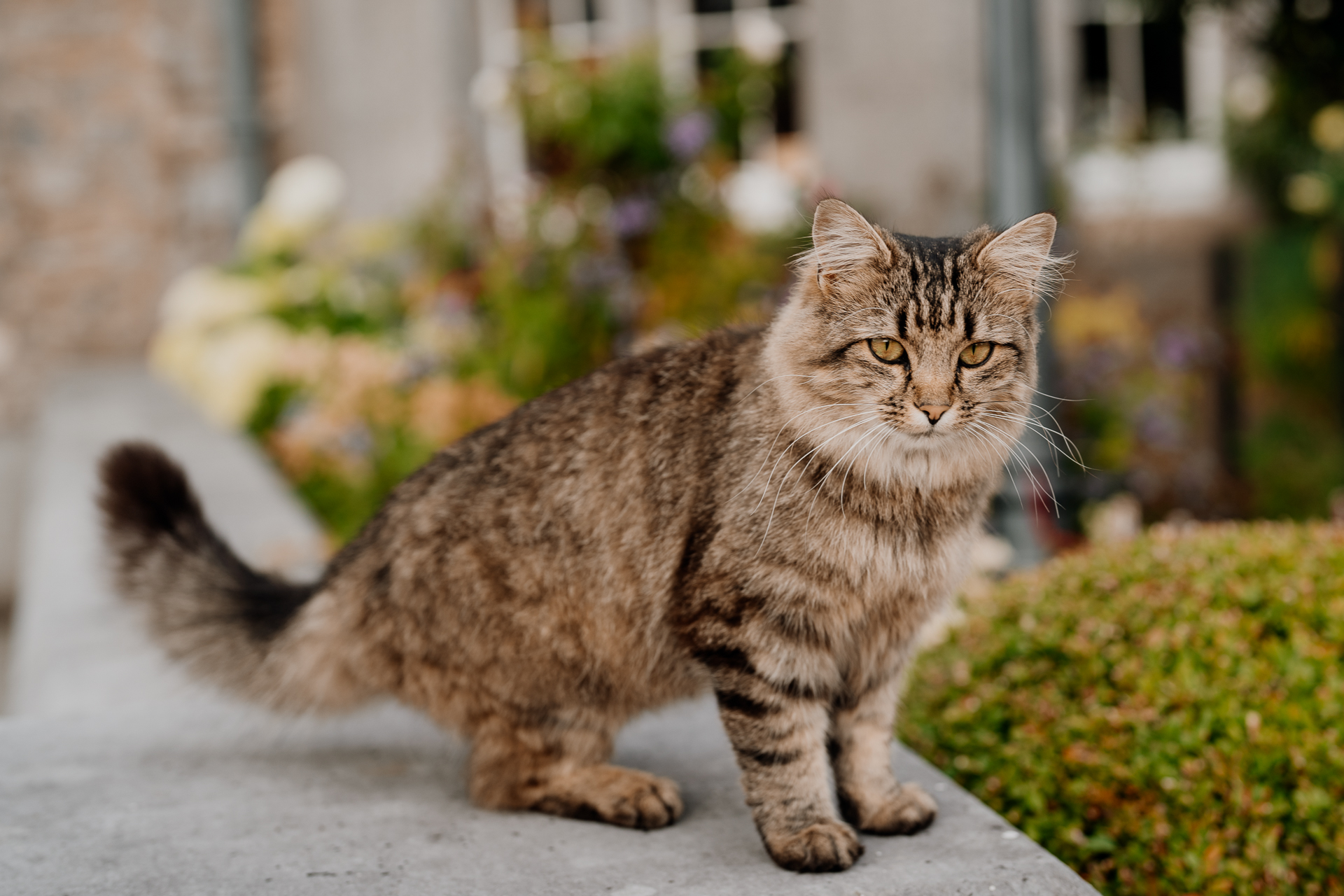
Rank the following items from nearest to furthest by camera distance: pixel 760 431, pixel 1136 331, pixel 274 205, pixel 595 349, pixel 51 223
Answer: pixel 760 431 → pixel 595 349 → pixel 1136 331 → pixel 274 205 → pixel 51 223

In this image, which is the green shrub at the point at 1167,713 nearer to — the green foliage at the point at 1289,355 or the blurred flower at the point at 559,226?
the blurred flower at the point at 559,226

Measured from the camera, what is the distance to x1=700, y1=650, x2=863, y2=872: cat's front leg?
78.2 inches

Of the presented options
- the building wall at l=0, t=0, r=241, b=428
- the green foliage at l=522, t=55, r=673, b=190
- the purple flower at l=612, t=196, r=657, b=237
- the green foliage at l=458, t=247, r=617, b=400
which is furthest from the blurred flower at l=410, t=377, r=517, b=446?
the building wall at l=0, t=0, r=241, b=428

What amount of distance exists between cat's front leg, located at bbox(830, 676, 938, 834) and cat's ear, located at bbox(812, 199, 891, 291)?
2.40ft

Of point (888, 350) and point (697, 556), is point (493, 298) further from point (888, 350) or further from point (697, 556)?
point (888, 350)

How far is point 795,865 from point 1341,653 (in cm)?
136

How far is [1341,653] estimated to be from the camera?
8.38ft

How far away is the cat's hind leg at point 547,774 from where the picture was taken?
2.23 metres

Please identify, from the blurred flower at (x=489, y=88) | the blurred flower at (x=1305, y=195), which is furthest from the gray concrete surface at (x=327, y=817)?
the blurred flower at (x=1305, y=195)

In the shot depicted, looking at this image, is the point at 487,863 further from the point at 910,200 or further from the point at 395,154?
the point at 395,154

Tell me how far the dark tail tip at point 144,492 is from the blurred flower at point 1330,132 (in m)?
7.19

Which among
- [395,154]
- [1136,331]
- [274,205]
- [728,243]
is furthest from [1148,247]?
[274,205]

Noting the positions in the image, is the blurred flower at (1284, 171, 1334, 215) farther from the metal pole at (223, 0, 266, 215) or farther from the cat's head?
the metal pole at (223, 0, 266, 215)

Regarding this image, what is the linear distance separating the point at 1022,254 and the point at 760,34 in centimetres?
565
